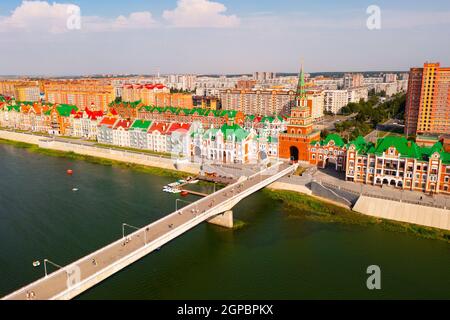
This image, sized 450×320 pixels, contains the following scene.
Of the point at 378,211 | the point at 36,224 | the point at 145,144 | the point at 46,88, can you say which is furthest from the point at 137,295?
the point at 46,88

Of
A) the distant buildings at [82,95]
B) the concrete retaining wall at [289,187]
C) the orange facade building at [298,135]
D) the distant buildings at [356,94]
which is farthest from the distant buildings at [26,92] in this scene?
the concrete retaining wall at [289,187]

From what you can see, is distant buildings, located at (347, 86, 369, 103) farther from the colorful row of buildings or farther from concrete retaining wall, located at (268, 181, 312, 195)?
concrete retaining wall, located at (268, 181, 312, 195)

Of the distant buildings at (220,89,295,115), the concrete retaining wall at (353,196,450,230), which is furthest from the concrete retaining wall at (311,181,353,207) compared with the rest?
the distant buildings at (220,89,295,115)

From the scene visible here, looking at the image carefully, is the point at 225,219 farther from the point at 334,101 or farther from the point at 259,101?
the point at 334,101
